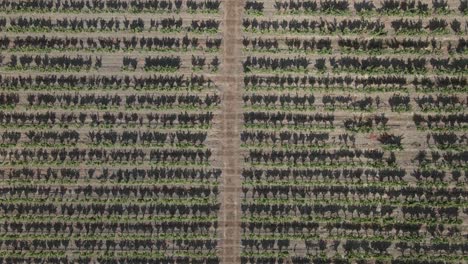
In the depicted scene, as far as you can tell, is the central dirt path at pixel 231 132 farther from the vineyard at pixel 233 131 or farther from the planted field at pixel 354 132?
the planted field at pixel 354 132

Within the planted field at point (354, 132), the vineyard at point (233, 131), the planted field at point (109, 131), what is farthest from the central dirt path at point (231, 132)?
the planted field at point (109, 131)

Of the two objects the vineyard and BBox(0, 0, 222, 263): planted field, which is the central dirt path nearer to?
the vineyard

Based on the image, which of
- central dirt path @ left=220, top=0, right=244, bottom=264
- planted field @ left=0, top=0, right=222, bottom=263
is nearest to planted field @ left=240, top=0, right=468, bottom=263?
central dirt path @ left=220, top=0, right=244, bottom=264

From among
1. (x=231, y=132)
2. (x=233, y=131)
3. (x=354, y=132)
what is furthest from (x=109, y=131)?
(x=354, y=132)

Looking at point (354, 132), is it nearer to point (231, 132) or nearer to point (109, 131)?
point (231, 132)

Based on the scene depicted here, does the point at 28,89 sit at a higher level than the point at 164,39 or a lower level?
lower

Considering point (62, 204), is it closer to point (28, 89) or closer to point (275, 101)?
point (28, 89)

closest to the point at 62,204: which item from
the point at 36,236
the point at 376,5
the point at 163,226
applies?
the point at 36,236
